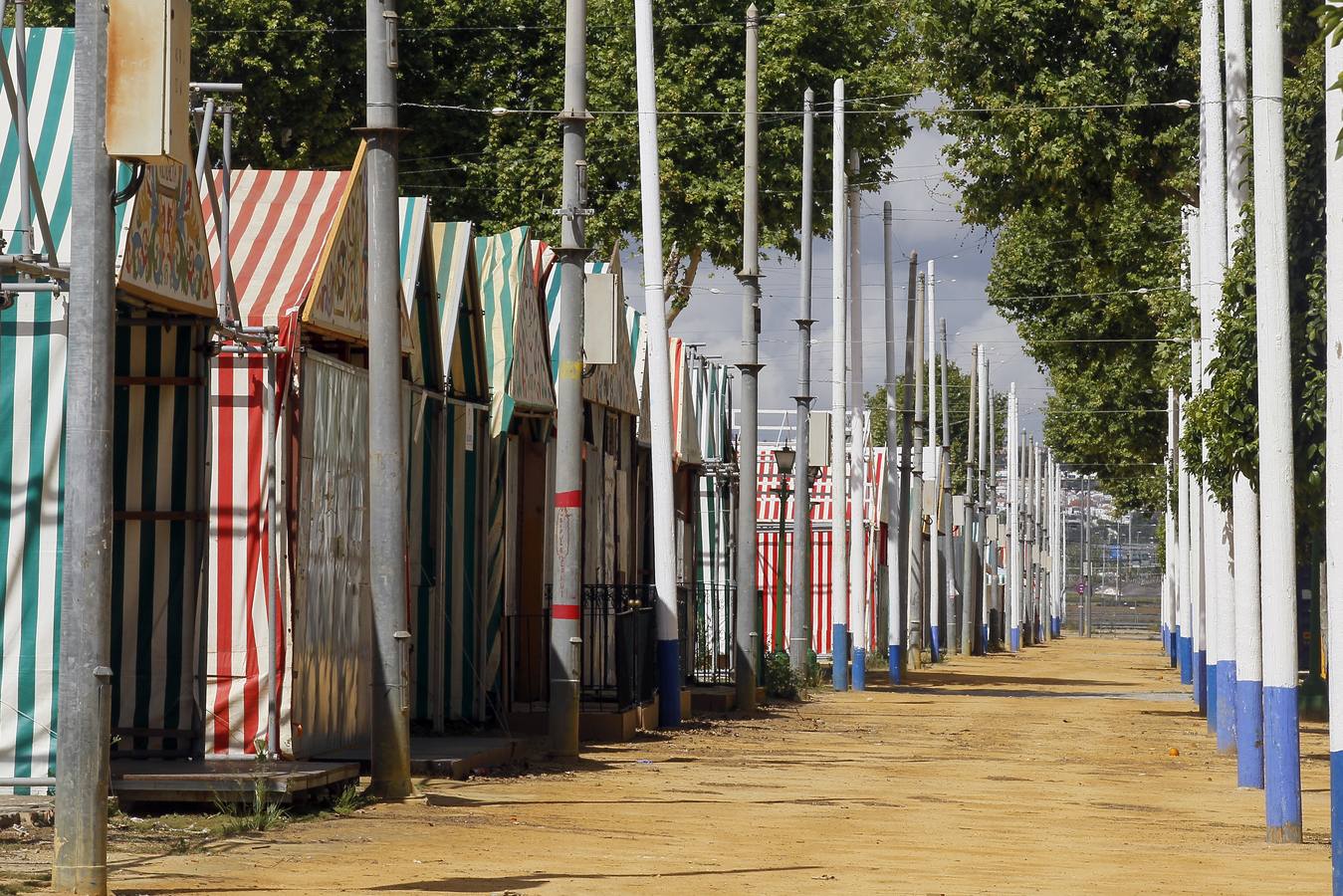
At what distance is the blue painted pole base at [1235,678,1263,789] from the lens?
16.5 metres

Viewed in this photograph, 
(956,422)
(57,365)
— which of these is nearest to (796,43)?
(57,365)

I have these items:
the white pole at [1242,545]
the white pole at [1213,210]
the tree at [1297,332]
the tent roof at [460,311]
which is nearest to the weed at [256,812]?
the tent roof at [460,311]

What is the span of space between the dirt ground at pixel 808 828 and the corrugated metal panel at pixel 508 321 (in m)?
3.41

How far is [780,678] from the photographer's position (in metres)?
29.6

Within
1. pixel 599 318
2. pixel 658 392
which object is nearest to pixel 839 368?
pixel 658 392

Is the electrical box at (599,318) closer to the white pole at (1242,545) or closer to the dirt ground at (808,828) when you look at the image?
the dirt ground at (808,828)

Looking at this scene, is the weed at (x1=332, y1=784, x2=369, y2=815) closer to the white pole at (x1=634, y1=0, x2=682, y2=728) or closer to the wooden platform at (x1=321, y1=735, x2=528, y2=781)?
the wooden platform at (x1=321, y1=735, x2=528, y2=781)

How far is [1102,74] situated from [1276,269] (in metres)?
12.7

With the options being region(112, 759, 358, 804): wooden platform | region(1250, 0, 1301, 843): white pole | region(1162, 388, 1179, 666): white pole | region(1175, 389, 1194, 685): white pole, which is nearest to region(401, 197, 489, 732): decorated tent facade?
region(112, 759, 358, 804): wooden platform

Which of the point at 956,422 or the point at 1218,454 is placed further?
the point at 956,422

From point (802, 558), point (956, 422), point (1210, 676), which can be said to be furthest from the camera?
point (956, 422)

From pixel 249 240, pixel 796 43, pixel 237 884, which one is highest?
pixel 796 43

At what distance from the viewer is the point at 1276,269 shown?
13273 mm

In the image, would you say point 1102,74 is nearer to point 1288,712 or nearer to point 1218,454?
point 1218,454
